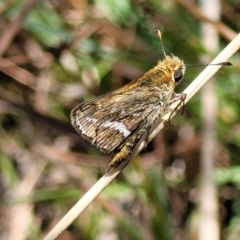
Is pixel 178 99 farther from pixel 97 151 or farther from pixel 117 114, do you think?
pixel 97 151

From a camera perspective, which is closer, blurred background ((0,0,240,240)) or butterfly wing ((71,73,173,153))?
butterfly wing ((71,73,173,153))

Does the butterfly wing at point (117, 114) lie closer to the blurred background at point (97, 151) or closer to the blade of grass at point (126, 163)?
the blade of grass at point (126, 163)

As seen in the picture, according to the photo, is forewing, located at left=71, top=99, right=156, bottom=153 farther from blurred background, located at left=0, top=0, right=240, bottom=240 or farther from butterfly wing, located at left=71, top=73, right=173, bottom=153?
blurred background, located at left=0, top=0, right=240, bottom=240

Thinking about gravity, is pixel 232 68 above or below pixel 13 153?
above

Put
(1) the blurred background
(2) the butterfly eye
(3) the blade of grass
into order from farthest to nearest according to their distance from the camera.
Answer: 1. (1) the blurred background
2. (2) the butterfly eye
3. (3) the blade of grass

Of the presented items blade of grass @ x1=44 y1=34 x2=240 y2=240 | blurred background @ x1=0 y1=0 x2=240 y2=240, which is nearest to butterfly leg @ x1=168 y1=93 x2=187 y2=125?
blade of grass @ x1=44 y1=34 x2=240 y2=240

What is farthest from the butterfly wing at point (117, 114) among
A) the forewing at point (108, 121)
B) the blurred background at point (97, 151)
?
the blurred background at point (97, 151)

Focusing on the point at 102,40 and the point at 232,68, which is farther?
the point at 102,40

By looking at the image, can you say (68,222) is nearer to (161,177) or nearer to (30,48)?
(161,177)

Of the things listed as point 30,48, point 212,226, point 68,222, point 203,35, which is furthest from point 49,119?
point 68,222
